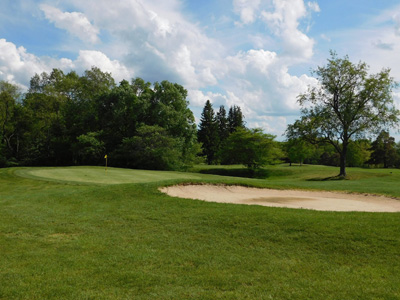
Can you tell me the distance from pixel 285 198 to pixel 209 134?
69.4m

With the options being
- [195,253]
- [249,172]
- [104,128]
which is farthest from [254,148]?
[195,253]

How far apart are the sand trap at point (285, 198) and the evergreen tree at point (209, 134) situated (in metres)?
65.7

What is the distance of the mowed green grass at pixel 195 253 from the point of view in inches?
180

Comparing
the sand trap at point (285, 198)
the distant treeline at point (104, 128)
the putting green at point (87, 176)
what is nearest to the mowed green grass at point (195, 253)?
the sand trap at point (285, 198)

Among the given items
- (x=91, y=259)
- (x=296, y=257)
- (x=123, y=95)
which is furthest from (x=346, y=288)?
(x=123, y=95)

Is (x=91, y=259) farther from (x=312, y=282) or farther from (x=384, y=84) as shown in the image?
(x=384, y=84)

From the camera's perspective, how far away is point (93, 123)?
1988 inches

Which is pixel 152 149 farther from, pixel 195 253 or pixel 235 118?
pixel 235 118

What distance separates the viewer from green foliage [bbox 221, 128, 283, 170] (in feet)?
159

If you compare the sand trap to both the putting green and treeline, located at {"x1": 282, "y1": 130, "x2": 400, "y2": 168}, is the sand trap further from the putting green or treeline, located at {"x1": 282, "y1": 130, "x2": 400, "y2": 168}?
treeline, located at {"x1": 282, "y1": 130, "x2": 400, "y2": 168}

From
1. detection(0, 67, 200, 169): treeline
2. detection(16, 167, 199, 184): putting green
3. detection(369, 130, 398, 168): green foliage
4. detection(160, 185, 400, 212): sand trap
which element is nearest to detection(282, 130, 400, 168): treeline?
detection(369, 130, 398, 168): green foliage

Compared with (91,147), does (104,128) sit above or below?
above

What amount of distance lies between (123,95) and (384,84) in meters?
35.7

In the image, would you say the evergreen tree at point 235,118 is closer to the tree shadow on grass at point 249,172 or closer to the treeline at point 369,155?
the treeline at point 369,155
